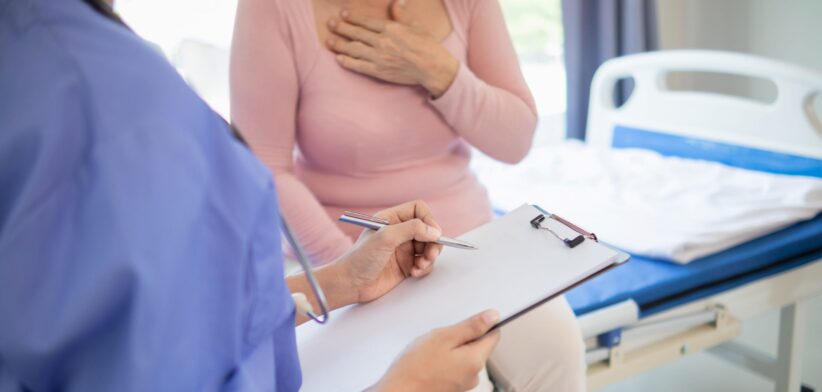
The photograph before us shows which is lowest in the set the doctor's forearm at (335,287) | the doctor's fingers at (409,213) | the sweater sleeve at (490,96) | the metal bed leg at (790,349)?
the metal bed leg at (790,349)

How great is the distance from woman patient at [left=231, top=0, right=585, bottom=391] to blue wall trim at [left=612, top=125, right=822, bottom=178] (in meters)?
0.91

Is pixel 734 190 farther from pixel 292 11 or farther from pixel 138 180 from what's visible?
pixel 138 180

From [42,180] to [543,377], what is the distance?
734 mm

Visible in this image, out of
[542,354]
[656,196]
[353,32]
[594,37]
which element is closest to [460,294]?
[542,354]

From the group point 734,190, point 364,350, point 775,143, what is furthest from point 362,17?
point 775,143

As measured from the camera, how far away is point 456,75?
1.12m

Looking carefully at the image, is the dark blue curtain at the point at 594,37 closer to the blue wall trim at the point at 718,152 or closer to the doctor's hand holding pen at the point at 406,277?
Answer: the blue wall trim at the point at 718,152

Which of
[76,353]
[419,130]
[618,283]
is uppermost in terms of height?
[76,353]

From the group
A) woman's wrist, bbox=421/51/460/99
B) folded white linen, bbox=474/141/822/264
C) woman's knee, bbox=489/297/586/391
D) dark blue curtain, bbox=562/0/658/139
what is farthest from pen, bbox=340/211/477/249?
dark blue curtain, bbox=562/0/658/139

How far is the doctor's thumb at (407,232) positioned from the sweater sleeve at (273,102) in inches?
11.4

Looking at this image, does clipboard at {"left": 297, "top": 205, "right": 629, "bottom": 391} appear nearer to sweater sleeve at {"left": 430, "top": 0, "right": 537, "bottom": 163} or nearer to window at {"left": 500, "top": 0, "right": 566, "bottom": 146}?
sweater sleeve at {"left": 430, "top": 0, "right": 537, "bottom": 163}

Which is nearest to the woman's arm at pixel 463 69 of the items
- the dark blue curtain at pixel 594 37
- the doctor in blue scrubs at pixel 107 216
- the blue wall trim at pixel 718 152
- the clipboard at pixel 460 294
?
the clipboard at pixel 460 294

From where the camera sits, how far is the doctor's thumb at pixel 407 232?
84 cm

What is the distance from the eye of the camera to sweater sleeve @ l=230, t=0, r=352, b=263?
1.08 metres
